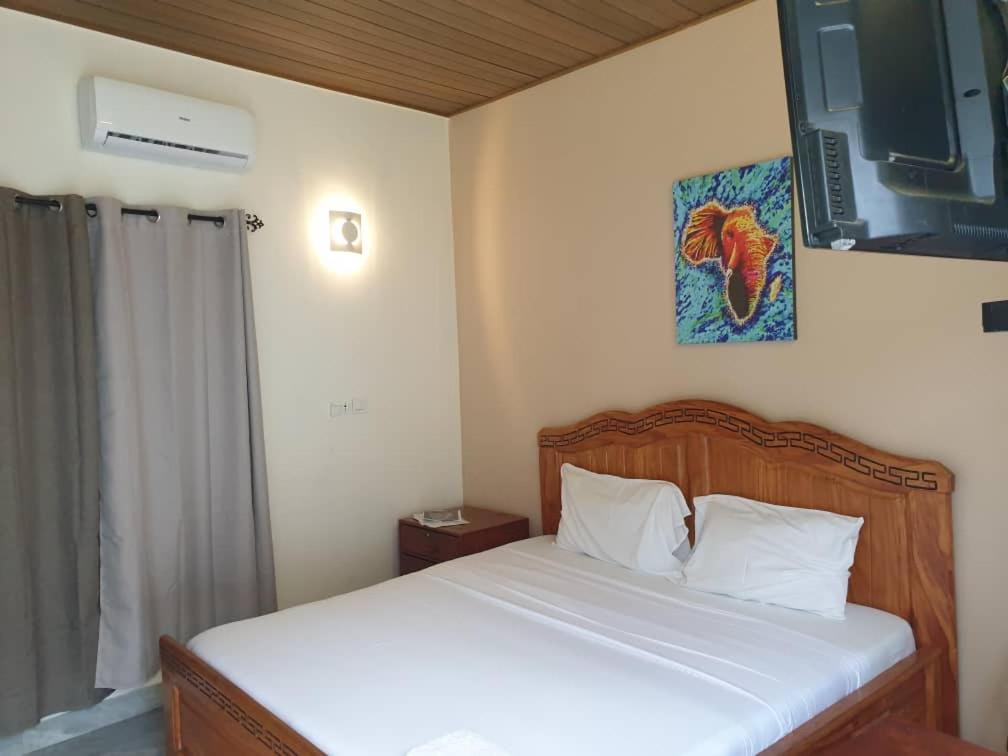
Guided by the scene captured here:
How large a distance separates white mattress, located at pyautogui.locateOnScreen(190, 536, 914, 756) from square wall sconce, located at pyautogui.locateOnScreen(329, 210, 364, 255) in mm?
1660

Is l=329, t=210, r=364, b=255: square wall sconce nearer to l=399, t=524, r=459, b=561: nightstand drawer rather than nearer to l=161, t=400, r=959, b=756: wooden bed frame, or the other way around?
l=399, t=524, r=459, b=561: nightstand drawer

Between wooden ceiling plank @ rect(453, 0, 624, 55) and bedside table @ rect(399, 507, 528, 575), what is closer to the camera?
wooden ceiling plank @ rect(453, 0, 624, 55)

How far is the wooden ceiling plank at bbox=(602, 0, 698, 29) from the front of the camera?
2.72 metres

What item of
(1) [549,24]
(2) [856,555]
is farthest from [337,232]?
(2) [856,555]

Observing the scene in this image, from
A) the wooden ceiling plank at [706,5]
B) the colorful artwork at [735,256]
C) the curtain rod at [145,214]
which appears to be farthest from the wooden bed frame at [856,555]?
the curtain rod at [145,214]

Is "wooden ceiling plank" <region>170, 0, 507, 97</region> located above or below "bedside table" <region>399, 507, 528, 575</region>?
above

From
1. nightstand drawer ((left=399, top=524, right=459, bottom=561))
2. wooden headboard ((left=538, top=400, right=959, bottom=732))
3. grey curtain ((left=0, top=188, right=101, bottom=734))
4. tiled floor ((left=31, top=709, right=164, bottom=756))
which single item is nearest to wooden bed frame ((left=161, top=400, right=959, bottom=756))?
wooden headboard ((left=538, top=400, right=959, bottom=732))

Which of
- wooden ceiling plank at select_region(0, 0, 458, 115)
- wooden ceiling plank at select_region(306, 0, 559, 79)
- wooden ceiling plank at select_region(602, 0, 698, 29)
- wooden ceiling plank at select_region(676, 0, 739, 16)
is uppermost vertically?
wooden ceiling plank at select_region(0, 0, 458, 115)

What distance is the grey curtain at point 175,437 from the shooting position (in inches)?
111

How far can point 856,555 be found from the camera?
246 cm

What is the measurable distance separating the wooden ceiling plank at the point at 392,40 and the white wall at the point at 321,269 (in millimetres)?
614

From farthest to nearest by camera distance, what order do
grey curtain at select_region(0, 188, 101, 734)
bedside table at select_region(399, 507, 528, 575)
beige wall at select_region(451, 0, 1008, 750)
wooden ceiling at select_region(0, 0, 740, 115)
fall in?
bedside table at select_region(399, 507, 528, 575), wooden ceiling at select_region(0, 0, 740, 115), grey curtain at select_region(0, 188, 101, 734), beige wall at select_region(451, 0, 1008, 750)

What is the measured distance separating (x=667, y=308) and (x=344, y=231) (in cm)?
157

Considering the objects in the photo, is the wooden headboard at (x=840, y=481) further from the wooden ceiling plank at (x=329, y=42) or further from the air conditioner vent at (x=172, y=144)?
the air conditioner vent at (x=172, y=144)
